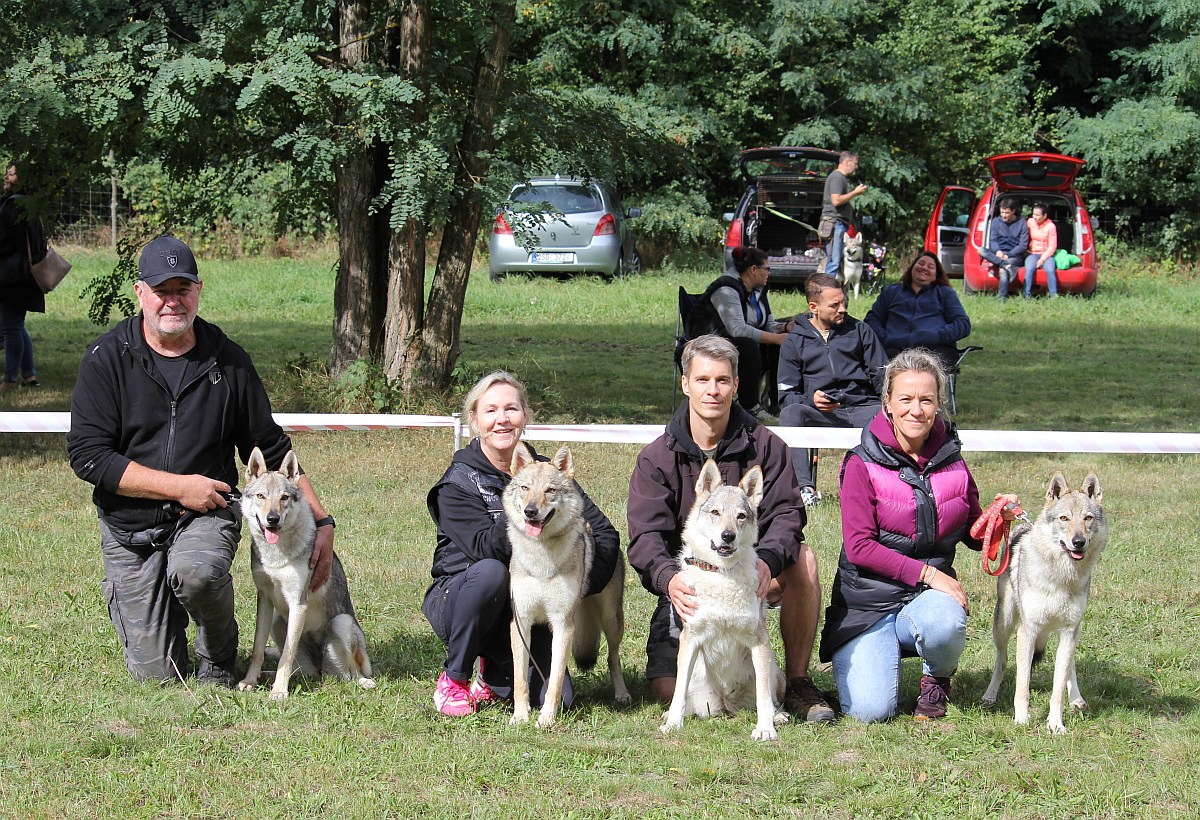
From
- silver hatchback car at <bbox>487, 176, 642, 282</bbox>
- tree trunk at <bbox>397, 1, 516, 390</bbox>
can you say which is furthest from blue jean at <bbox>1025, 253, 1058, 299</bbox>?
tree trunk at <bbox>397, 1, 516, 390</bbox>

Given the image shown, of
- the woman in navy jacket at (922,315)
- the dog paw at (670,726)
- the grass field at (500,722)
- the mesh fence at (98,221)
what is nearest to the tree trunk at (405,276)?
the grass field at (500,722)

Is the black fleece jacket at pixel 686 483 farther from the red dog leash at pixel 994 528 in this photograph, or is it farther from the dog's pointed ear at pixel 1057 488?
Result: the dog's pointed ear at pixel 1057 488

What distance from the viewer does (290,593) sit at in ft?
15.0

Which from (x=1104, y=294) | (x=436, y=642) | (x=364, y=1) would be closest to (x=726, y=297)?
(x=364, y=1)

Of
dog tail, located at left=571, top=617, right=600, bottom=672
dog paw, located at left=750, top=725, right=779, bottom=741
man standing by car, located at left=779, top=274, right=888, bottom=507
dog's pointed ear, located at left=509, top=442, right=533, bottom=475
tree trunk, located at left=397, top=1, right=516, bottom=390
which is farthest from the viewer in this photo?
tree trunk, located at left=397, top=1, right=516, bottom=390

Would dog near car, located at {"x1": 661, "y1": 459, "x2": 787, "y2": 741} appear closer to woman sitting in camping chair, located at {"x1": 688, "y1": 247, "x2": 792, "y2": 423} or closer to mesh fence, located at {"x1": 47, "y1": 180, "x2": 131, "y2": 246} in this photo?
woman sitting in camping chair, located at {"x1": 688, "y1": 247, "x2": 792, "y2": 423}

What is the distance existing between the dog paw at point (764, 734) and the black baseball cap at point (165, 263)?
8.86 ft

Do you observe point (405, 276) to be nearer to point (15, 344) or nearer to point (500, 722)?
point (15, 344)

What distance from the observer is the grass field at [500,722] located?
3.82 metres

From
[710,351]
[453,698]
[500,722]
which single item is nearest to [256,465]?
[453,698]

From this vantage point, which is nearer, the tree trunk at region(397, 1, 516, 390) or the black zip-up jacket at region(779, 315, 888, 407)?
the black zip-up jacket at region(779, 315, 888, 407)

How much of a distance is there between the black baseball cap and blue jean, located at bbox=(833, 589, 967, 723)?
294 cm

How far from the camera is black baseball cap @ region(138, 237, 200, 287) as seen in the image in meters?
4.48

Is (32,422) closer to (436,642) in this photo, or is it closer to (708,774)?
(436,642)
